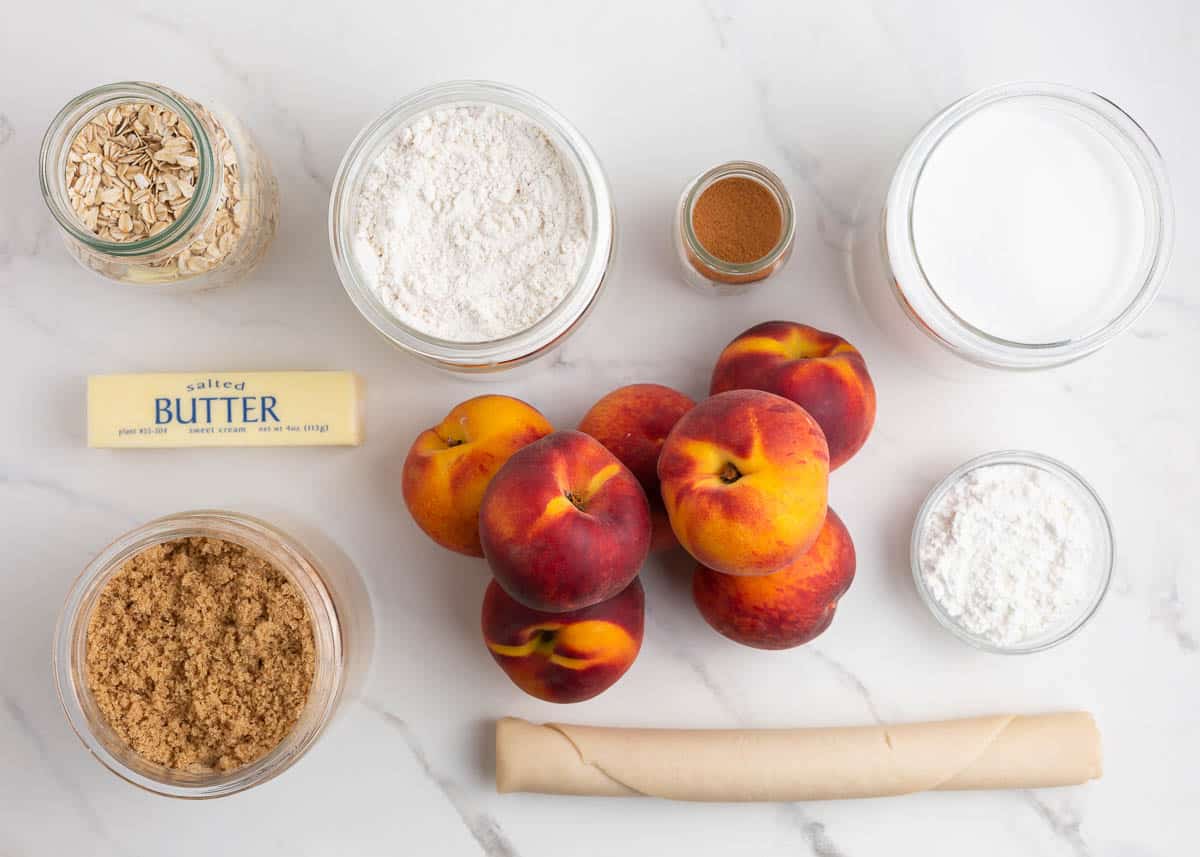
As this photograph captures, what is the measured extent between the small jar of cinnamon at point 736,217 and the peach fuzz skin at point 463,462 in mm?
214

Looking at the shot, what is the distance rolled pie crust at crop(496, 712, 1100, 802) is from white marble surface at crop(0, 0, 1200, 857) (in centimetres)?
3

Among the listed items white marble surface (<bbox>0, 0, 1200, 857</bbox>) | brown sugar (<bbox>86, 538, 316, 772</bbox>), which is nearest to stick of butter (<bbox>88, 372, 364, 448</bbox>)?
white marble surface (<bbox>0, 0, 1200, 857</bbox>)

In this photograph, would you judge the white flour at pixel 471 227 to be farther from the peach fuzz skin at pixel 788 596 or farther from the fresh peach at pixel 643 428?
the peach fuzz skin at pixel 788 596

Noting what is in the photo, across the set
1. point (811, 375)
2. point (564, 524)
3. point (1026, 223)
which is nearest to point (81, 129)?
point (564, 524)

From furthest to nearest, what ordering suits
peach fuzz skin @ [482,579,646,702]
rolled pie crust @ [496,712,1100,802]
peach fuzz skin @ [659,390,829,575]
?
rolled pie crust @ [496,712,1100,802] < peach fuzz skin @ [482,579,646,702] < peach fuzz skin @ [659,390,829,575]

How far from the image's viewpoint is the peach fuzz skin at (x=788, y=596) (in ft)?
2.32

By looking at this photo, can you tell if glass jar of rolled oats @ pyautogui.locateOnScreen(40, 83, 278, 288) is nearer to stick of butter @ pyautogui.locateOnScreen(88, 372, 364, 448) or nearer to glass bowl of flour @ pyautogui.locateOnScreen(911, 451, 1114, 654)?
stick of butter @ pyautogui.locateOnScreen(88, 372, 364, 448)

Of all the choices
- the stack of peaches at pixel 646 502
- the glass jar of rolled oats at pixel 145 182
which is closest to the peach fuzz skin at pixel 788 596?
the stack of peaches at pixel 646 502

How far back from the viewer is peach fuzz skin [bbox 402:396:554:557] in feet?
2.34

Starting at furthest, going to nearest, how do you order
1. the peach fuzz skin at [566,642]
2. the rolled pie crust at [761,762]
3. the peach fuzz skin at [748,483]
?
the rolled pie crust at [761,762], the peach fuzz skin at [566,642], the peach fuzz skin at [748,483]

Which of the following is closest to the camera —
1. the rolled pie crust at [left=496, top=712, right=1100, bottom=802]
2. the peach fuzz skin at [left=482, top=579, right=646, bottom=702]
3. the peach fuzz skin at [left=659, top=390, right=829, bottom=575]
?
the peach fuzz skin at [left=659, top=390, right=829, bottom=575]

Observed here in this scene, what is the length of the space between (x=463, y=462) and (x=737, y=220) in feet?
1.06

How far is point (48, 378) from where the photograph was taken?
847 mm

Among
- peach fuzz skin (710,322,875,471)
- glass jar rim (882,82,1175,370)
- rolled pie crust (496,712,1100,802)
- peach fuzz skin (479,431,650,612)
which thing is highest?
glass jar rim (882,82,1175,370)
